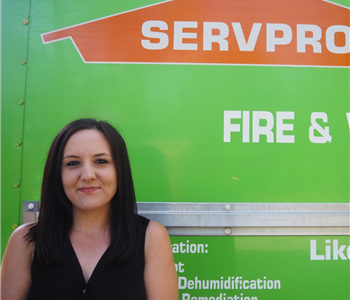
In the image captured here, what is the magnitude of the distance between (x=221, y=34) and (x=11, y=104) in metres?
1.15

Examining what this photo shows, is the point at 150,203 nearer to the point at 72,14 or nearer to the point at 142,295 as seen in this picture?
the point at 142,295

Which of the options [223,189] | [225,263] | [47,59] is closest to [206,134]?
[223,189]

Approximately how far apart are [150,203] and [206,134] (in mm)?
458

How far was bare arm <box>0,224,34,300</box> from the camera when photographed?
4.23 feet

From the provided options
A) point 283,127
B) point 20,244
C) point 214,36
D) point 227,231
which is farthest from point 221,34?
point 20,244

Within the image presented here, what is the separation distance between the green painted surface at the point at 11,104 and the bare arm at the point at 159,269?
74 cm

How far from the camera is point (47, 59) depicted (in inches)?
64.7

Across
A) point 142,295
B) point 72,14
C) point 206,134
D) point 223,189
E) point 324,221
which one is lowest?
point 142,295

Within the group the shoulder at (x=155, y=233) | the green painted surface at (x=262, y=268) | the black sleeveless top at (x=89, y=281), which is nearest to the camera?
the black sleeveless top at (x=89, y=281)

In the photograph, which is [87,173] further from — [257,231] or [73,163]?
[257,231]

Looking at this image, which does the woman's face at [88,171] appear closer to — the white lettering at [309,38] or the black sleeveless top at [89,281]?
the black sleeveless top at [89,281]

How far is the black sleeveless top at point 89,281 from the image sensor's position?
1.25 m

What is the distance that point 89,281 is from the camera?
1.27 meters

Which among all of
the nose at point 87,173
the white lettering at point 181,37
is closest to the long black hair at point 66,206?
the nose at point 87,173
